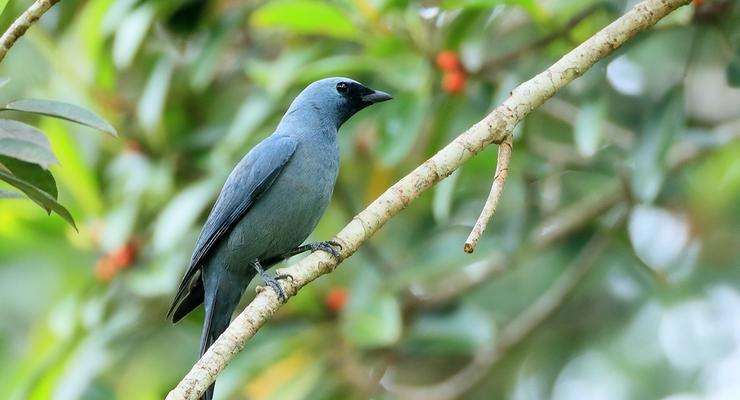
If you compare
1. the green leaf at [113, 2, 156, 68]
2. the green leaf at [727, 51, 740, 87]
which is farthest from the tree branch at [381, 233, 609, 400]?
the green leaf at [113, 2, 156, 68]

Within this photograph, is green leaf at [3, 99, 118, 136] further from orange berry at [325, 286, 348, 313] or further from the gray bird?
orange berry at [325, 286, 348, 313]

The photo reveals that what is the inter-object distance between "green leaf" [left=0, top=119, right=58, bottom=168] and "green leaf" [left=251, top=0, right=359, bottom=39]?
2.24 m

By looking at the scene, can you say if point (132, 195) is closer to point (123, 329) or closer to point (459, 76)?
point (123, 329)

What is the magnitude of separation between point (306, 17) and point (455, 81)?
2.49 feet

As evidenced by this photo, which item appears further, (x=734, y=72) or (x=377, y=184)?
(x=377, y=184)

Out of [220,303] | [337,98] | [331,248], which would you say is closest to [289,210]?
[220,303]

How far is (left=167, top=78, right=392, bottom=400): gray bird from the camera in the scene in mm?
4191

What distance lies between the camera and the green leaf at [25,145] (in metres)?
2.54

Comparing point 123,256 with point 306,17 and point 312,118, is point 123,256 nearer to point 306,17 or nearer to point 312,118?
point 312,118

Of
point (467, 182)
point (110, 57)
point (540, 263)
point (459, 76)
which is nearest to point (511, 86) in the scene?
point (459, 76)

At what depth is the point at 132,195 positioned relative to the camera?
546 cm

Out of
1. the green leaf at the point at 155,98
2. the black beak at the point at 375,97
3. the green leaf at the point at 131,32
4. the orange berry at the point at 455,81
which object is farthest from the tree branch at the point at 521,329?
the green leaf at the point at 131,32

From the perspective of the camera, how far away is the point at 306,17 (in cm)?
479

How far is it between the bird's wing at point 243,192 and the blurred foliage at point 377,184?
64 cm
